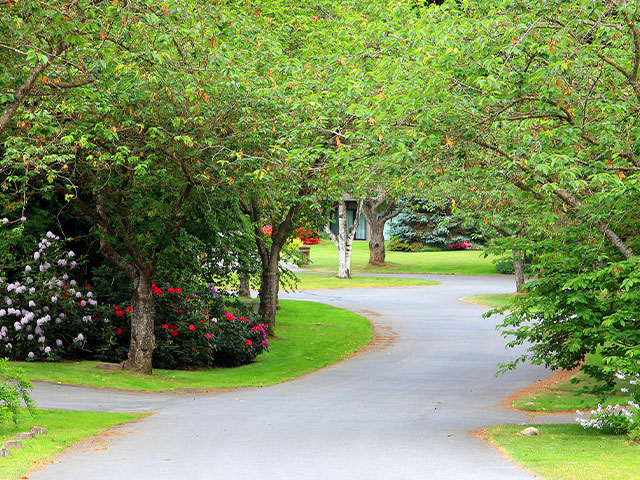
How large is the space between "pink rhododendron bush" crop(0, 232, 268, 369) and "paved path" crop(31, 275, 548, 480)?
2.73 m

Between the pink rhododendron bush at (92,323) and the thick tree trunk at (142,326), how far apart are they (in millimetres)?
1156

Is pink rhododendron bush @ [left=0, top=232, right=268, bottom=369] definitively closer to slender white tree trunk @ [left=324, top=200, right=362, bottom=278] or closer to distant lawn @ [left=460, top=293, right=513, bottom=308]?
distant lawn @ [left=460, top=293, right=513, bottom=308]

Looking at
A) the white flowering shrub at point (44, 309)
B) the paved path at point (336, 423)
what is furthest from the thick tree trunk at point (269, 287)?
the white flowering shrub at point (44, 309)

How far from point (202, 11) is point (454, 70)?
17.7 feet

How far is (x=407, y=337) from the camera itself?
75.8ft

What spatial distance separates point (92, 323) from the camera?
17297 mm

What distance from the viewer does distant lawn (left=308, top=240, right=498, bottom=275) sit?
48.2 m

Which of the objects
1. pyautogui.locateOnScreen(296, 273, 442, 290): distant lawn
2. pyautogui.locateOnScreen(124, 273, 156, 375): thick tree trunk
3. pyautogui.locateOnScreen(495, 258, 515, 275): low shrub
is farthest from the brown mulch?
pyautogui.locateOnScreen(495, 258, 515, 275): low shrub

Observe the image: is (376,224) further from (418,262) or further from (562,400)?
(562,400)

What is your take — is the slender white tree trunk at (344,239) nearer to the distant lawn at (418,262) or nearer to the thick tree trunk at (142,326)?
the distant lawn at (418,262)

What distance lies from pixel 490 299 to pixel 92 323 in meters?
20.4

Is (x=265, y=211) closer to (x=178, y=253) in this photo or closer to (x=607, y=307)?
(x=178, y=253)

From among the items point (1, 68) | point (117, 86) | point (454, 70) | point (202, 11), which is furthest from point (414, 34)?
point (1, 68)

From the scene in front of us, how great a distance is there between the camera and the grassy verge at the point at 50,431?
7742mm
